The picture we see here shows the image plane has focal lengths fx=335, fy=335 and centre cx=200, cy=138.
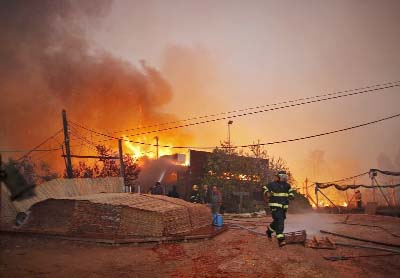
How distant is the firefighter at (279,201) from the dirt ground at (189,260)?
51 centimetres

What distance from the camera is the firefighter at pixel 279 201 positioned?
9570 millimetres

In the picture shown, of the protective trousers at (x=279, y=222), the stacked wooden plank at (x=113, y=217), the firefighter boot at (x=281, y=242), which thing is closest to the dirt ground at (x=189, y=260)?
the firefighter boot at (x=281, y=242)

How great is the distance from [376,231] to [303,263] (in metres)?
5.98

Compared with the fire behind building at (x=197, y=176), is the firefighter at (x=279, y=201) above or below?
below

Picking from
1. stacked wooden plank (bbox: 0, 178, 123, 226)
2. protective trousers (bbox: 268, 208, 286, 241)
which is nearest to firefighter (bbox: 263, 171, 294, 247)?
protective trousers (bbox: 268, 208, 286, 241)

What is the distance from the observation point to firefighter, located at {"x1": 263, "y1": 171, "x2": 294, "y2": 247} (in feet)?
31.4

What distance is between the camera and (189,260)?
845cm

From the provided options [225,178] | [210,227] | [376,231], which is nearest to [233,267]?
[210,227]

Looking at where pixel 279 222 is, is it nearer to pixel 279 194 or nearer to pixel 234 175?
pixel 279 194

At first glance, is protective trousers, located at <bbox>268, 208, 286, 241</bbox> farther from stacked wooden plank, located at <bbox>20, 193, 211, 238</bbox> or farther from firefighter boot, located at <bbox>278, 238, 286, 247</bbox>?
stacked wooden plank, located at <bbox>20, 193, 211, 238</bbox>

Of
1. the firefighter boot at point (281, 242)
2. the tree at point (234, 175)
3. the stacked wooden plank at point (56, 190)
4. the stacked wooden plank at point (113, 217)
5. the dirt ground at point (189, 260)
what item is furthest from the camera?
Result: the tree at point (234, 175)

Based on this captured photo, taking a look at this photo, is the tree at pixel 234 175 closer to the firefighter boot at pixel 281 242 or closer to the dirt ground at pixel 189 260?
the dirt ground at pixel 189 260

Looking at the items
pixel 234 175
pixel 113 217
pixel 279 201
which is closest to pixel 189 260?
pixel 279 201

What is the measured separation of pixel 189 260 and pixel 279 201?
10.3ft
